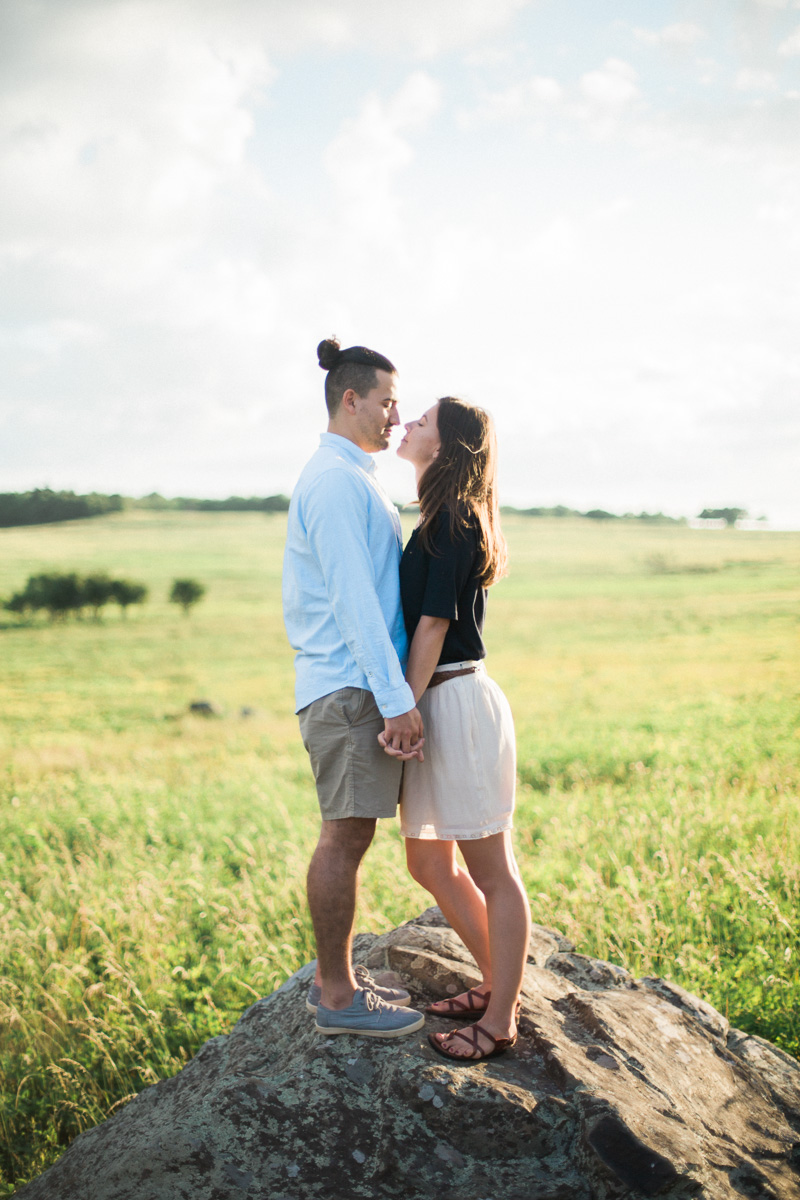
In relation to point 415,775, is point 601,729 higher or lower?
lower

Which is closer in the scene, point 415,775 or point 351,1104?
point 351,1104

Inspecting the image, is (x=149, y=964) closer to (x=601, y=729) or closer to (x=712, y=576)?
(x=601, y=729)

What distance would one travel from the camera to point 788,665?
71.2 ft

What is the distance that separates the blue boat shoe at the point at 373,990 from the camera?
3.23 meters

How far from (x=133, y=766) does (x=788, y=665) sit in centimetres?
1772

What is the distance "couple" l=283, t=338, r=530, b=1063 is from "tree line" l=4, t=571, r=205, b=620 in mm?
50287

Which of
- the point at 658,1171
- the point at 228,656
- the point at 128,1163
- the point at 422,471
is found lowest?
the point at 228,656

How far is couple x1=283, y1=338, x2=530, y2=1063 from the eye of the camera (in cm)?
299

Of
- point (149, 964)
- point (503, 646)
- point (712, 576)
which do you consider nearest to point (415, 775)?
point (149, 964)

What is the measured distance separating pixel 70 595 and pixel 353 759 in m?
51.0

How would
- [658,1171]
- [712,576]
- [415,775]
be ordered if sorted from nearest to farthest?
[658,1171], [415,775], [712,576]

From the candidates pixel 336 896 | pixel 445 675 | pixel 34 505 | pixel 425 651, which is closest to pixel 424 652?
pixel 425 651

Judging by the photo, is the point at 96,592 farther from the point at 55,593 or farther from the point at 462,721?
the point at 462,721

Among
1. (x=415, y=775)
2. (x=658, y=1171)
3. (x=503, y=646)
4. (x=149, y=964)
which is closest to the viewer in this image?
(x=658, y=1171)
